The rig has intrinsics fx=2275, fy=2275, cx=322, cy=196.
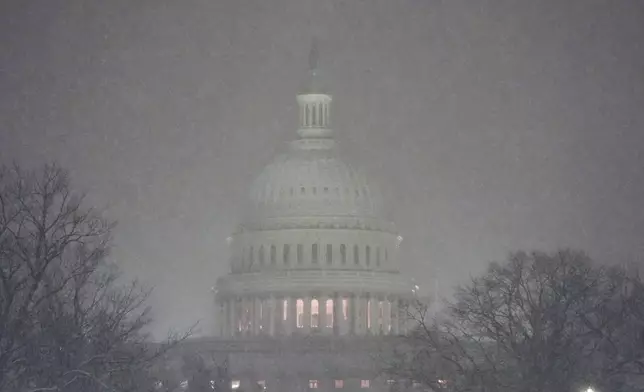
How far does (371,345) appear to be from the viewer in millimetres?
190125

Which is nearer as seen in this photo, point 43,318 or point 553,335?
point 43,318

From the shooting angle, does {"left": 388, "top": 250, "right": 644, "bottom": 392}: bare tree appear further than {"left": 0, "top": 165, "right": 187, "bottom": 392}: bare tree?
Yes

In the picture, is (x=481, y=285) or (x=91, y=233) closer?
(x=91, y=233)

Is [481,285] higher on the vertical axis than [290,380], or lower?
lower

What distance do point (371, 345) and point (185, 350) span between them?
15.9 meters

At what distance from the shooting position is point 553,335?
83188 mm

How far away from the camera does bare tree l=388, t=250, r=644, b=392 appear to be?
3241 inches

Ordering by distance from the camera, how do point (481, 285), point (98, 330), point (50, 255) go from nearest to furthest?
point (50, 255)
point (98, 330)
point (481, 285)

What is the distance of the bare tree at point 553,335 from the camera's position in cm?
8231

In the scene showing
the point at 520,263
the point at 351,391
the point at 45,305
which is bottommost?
the point at 45,305

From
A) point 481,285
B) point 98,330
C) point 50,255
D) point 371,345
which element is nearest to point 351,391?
point 371,345

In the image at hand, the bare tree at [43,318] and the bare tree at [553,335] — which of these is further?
the bare tree at [553,335]

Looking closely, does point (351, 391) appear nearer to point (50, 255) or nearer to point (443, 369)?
point (443, 369)

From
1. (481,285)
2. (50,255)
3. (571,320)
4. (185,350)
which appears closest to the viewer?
(50,255)
